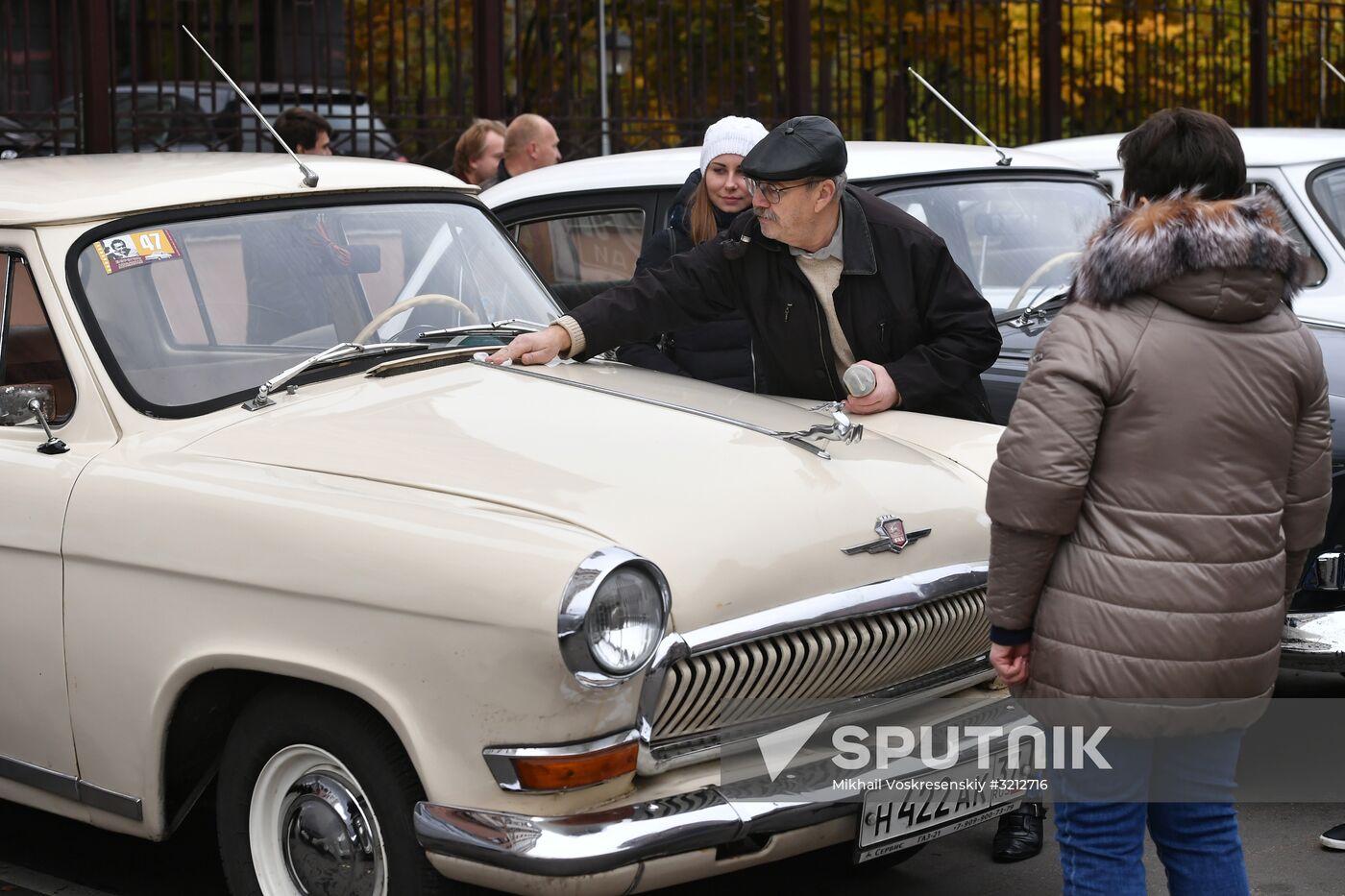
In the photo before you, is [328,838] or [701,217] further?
[701,217]

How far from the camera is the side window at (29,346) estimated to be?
4156 millimetres

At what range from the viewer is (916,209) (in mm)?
6430

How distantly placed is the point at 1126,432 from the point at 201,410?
218cm

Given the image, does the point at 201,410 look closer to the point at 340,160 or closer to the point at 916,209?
the point at 340,160

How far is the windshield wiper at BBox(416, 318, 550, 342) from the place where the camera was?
4.64 meters

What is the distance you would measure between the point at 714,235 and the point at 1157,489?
2.76 meters

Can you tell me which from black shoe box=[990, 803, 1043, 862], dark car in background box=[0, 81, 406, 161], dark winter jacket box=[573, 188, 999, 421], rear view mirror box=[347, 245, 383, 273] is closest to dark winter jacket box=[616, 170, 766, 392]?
dark winter jacket box=[573, 188, 999, 421]

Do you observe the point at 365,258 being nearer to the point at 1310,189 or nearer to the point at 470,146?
the point at 1310,189

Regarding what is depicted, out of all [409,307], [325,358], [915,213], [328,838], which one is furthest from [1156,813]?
[915,213]

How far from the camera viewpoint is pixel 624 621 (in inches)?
130

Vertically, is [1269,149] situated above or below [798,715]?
above

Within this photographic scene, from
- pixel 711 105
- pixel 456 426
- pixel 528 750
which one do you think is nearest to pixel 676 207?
pixel 456 426

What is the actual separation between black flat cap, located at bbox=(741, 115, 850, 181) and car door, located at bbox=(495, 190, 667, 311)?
1.91 metres

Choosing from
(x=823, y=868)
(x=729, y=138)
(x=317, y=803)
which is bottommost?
(x=823, y=868)
